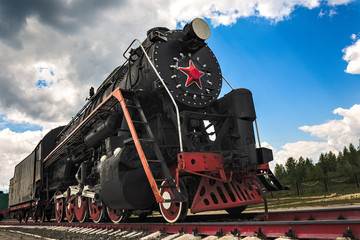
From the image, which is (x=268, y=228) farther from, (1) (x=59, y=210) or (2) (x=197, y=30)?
(1) (x=59, y=210)

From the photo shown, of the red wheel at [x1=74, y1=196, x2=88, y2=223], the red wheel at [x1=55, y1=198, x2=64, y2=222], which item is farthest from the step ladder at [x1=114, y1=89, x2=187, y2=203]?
the red wheel at [x1=55, y1=198, x2=64, y2=222]

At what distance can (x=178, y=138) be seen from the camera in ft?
17.2

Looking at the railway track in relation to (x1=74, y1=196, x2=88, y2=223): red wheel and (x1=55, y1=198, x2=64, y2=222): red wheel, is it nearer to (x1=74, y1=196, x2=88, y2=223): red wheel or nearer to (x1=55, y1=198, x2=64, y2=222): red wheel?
(x1=74, y1=196, x2=88, y2=223): red wheel

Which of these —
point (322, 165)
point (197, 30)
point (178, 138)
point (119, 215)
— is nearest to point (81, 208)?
point (119, 215)

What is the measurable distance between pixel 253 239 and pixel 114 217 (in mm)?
3979

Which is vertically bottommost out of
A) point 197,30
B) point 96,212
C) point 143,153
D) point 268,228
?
point 268,228

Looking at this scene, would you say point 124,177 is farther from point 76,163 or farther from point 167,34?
point 76,163

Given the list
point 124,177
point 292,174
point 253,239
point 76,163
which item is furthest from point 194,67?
point 292,174

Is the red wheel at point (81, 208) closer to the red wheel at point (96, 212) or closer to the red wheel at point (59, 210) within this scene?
the red wheel at point (96, 212)

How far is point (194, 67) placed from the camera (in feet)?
17.3

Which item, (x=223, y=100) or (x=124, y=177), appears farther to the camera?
(x=223, y=100)

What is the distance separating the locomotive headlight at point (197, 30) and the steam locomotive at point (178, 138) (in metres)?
0.02

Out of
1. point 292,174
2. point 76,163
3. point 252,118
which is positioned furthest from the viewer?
point 292,174

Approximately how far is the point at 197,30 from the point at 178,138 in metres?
2.01
